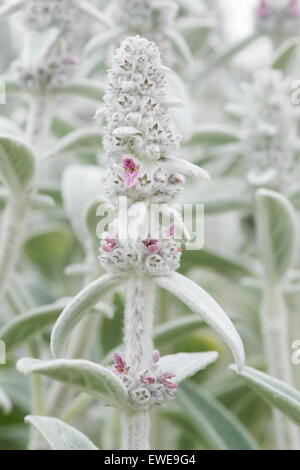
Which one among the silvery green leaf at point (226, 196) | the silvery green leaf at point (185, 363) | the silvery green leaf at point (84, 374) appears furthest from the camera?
the silvery green leaf at point (226, 196)

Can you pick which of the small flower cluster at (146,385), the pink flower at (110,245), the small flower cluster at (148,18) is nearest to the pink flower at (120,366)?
the small flower cluster at (146,385)

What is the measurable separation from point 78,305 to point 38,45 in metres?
0.54

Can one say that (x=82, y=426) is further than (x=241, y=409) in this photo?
No

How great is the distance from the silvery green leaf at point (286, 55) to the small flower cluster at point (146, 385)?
90 cm

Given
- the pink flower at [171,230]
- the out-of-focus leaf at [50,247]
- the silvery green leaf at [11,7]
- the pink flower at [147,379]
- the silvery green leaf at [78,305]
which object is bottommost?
the pink flower at [147,379]

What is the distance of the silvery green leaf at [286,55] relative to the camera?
1.41 meters

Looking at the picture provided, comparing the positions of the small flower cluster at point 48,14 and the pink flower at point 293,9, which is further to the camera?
the pink flower at point 293,9

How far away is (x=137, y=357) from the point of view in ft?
2.39

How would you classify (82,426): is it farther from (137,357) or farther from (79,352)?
(137,357)

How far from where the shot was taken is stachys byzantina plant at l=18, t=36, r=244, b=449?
2.31 ft

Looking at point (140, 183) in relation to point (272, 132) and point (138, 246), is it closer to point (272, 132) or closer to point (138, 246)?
point (138, 246)

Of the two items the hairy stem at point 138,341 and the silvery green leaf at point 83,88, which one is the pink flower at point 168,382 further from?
the silvery green leaf at point 83,88
